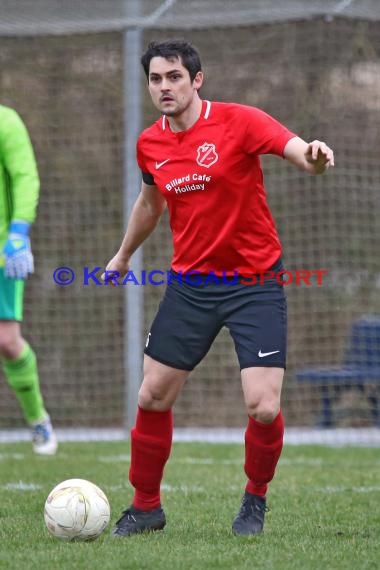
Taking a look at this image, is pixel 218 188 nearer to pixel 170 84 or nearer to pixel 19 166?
pixel 170 84

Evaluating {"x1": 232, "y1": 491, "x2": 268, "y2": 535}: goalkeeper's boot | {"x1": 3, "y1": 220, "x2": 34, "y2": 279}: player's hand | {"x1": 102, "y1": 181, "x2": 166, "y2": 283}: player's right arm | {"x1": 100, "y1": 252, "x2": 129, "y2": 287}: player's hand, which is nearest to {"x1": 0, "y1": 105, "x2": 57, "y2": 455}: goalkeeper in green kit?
{"x1": 3, "y1": 220, "x2": 34, "y2": 279}: player's hand

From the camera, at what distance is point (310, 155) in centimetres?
384

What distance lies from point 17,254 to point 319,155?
2325mm

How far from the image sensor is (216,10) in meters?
8.68

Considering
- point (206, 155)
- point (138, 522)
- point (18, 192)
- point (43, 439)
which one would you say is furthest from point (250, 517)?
point (43, 439)

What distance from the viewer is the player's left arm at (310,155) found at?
3795mm

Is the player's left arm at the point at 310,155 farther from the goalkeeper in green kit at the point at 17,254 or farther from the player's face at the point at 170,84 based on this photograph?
the goalkeeper in green kit at the point at 17,254

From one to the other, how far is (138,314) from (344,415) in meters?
2.00

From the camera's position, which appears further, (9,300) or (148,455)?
(9,300)

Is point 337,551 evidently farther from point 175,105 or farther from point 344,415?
point 344,415

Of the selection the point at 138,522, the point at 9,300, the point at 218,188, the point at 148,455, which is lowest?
the point at 138,522

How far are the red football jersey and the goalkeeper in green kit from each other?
155 centimetres

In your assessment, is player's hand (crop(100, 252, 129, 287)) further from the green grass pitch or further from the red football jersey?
the green grass pitch

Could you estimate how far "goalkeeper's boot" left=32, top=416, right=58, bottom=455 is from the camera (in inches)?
279
